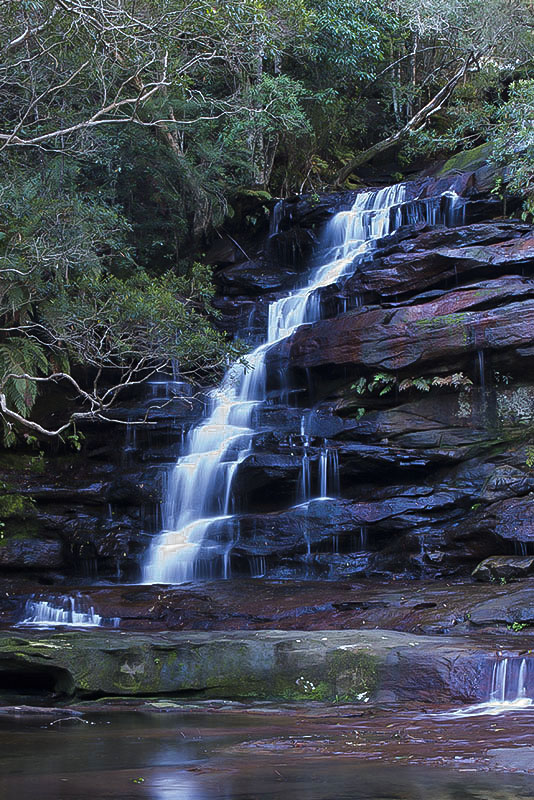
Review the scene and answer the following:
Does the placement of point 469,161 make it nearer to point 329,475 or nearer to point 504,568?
point 329,475

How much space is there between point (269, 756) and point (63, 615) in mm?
7557

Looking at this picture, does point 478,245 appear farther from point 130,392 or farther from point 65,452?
point 65,452

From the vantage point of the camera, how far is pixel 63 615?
485 inches

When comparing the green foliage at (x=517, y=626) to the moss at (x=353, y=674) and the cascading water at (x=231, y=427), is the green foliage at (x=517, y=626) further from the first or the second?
the cascading water at (x=231, y=427)

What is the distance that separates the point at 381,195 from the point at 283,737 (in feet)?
59.6

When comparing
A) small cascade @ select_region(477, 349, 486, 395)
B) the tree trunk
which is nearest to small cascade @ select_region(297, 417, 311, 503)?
small cascade @ select_region(477, 349, 486, 395)

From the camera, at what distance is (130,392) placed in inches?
753

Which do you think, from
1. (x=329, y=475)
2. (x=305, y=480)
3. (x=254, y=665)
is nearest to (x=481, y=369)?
(x=329, y=475)

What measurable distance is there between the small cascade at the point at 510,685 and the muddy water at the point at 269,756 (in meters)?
0.57

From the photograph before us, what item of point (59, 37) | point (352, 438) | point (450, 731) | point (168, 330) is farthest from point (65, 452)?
point (450, 731)

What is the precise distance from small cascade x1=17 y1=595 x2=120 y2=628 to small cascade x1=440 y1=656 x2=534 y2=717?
6.06 meters

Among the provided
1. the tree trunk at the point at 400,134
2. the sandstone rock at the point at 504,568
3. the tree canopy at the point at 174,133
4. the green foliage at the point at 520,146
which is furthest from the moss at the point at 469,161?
the sandstone rock at the point at 504,568

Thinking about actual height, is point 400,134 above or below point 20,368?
above

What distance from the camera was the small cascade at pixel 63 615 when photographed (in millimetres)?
11938
